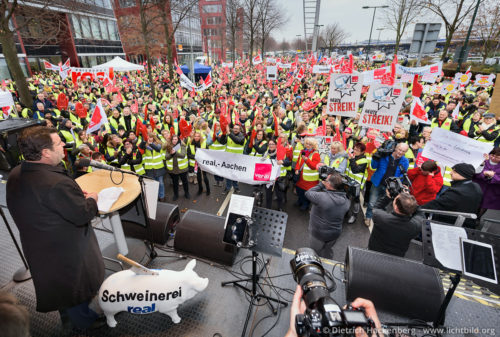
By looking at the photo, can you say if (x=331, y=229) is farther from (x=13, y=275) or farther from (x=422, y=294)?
(x=13, y=275)

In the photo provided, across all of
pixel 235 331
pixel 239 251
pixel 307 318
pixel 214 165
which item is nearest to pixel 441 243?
pixel 307 318

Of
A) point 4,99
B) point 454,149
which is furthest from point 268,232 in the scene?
point 4,99

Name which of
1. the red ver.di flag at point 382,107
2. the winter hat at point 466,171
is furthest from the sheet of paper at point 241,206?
the red ver.di flag at point 382,107

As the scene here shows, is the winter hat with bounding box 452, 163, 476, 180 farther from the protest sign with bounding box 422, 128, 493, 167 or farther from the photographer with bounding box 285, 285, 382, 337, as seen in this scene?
the photographer with bounding box 285, 285, 382, 337

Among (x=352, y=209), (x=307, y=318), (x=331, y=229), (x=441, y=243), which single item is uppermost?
(x=307, y=318)

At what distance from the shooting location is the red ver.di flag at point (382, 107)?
5600 mm

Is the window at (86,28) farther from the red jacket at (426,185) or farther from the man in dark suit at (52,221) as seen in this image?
the red jacket at (426,185)

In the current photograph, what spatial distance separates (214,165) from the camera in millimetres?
5680

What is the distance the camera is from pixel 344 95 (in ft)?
21.4

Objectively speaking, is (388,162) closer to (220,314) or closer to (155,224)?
(220,314)

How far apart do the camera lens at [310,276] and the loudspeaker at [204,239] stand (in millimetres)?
1782

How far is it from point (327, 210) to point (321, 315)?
7.17 feet

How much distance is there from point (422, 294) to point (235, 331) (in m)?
2.26

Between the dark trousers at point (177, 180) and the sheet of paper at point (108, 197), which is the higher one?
the sheet of paper at point (108, 197)
